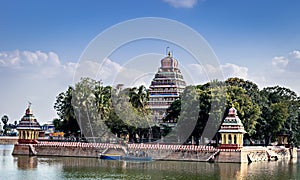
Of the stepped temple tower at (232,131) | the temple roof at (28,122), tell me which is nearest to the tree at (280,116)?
the stepped temple tower at (232,131)

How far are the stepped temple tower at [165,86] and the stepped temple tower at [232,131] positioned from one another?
76.4 ft

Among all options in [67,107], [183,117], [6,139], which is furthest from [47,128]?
[183,117]

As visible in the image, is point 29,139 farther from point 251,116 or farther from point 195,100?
point 251,116

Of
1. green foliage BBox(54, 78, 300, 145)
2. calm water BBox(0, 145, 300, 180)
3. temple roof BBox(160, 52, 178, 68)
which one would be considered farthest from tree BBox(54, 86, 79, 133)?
temple roof BBox(160, 52, 178, 68)

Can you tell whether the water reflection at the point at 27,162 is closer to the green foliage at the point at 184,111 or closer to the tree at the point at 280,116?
the green foliage at the point at 184,111

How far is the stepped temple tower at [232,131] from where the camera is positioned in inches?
1729

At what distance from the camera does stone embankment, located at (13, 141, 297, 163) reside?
4394 cm

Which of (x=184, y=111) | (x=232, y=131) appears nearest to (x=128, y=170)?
(x=232, y=131)

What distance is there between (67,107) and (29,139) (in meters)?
6.85

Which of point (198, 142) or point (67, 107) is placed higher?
point (67, 107)

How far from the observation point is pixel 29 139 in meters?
49.5

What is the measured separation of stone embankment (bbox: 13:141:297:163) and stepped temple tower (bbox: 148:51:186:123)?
68.7ft

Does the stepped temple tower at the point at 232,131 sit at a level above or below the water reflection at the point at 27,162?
above

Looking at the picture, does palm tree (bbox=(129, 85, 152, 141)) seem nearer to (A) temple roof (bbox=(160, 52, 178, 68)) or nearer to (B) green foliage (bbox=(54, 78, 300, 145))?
(B) green foliage (bbox=(54, 78, 300, 145))
